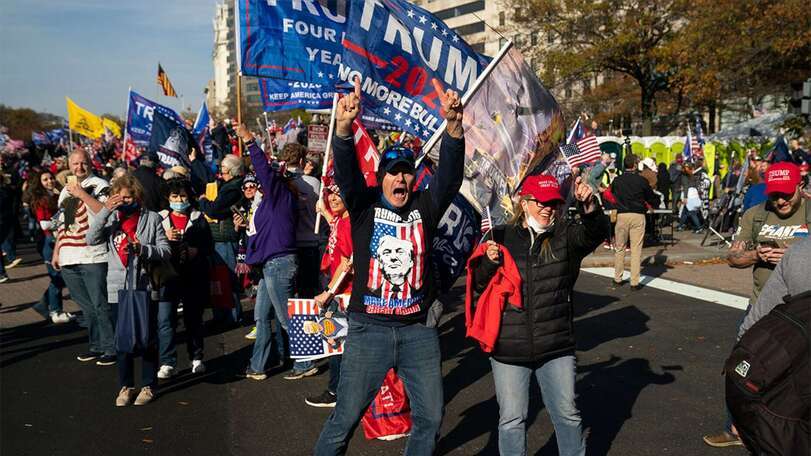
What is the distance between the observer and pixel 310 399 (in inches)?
252

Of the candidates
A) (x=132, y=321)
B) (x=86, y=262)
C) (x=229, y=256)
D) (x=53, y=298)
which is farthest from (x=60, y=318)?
(x=132, y=321)

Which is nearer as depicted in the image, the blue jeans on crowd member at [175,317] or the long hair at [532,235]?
the long hair at [532,235]

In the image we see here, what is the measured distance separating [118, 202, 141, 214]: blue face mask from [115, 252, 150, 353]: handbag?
0.38 metres

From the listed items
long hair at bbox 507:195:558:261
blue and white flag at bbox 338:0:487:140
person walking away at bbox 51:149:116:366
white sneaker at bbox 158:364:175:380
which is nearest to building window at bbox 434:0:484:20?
person walking away at bbox 51:149:116:366

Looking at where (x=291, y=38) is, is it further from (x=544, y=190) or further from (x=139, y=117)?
(x=139, y=117)

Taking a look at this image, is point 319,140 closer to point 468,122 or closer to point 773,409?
point 468,122

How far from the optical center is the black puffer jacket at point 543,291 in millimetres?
4215

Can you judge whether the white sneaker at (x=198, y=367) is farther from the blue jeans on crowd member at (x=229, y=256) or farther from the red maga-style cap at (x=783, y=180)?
the red maga-style cap at (x=783, y=180)

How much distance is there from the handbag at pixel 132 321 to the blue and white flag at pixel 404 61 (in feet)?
7.61

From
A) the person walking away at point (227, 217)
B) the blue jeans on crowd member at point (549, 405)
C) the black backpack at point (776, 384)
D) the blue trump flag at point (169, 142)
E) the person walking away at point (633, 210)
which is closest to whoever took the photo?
the black backpack at point (776, 384)

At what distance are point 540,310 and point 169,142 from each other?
9.36m

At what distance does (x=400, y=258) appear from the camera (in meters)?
3.98

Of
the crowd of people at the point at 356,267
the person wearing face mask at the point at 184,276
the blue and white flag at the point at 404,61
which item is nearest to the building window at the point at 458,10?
the crowd of people at the point at 356,267

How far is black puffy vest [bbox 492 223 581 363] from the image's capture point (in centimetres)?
422
